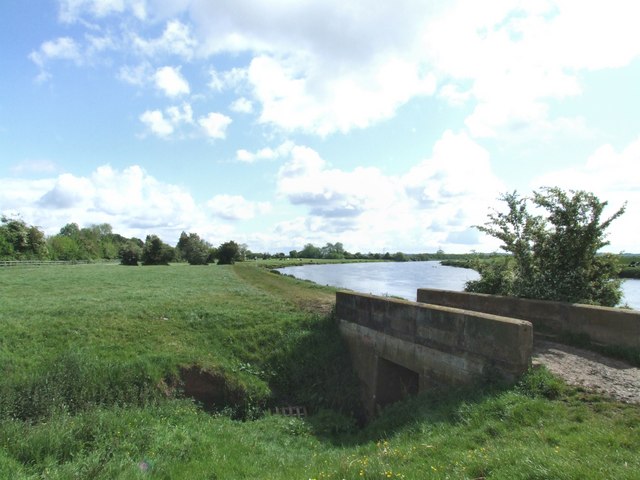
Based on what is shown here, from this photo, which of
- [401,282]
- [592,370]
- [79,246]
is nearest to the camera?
[592,370]

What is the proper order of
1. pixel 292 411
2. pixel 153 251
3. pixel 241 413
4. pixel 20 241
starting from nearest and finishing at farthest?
pixel 241 413, pixel 292 411, pixel 20 241, pixel 153 251

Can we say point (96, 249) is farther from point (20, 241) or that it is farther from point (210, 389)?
point (210, 389)

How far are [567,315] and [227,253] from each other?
7196 centimetres

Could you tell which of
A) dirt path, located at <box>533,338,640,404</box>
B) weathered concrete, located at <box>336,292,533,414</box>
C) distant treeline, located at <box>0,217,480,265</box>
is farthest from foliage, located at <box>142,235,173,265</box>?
dirt path, located at <box>533,338,640,404</box>

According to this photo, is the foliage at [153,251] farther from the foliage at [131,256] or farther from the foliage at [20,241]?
the foliage at [20,241]

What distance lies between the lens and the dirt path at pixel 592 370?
19.2ft

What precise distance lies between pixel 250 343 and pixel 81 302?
7185 millimetres

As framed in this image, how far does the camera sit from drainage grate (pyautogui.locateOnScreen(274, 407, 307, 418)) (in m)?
9.58

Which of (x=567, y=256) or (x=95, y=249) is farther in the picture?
(x=95, y=249)

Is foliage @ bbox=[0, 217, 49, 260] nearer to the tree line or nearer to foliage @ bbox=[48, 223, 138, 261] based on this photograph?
the tree line

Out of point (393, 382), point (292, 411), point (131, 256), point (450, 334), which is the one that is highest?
point (131, 256)


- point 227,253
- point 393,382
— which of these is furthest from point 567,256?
point 227,253

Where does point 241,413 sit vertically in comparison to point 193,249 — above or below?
below

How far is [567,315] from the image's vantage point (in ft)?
29.0
